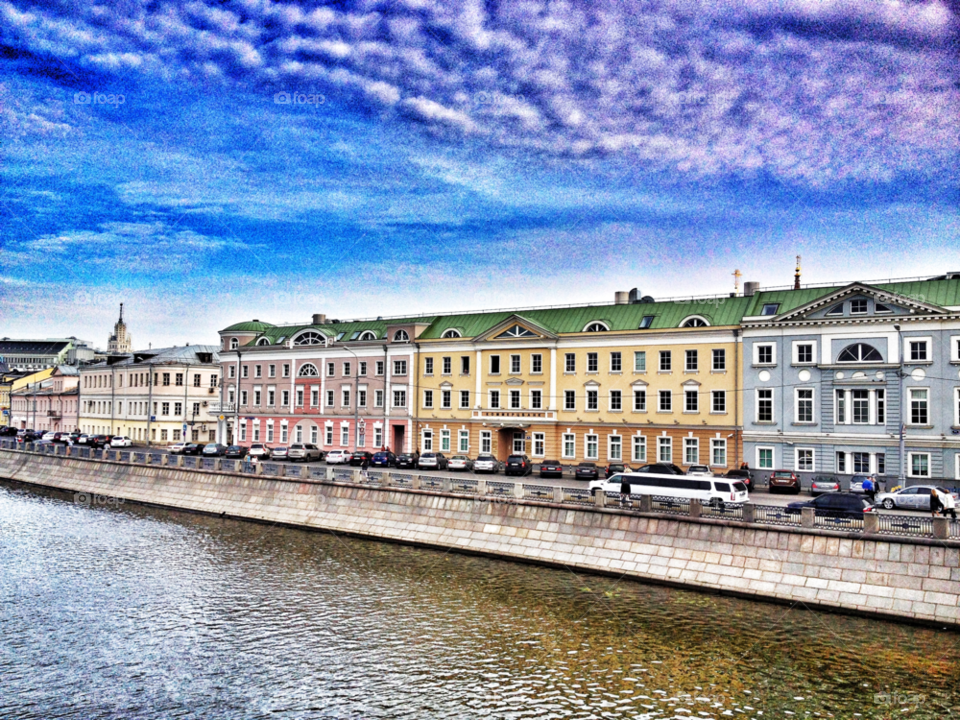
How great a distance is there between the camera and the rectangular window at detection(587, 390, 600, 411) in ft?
199

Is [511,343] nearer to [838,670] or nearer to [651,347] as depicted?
[651,347]

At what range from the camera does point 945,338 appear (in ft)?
153

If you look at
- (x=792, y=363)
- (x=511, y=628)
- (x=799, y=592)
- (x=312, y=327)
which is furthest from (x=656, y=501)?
(x=312, y=327)

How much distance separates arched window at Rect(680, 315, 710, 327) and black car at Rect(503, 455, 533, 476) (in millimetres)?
15074

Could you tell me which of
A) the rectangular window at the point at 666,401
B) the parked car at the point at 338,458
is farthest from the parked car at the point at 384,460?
the rectangular window at the point at 666,401

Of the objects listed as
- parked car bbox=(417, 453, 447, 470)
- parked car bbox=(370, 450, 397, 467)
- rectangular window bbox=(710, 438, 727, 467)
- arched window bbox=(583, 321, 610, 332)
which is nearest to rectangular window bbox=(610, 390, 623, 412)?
arched window bbox=(583, 321, 610, 332)

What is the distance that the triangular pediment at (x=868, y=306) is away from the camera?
1860 inches

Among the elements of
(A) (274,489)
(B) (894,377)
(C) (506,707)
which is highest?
(B) (894,377)

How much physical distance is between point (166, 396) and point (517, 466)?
5463cm

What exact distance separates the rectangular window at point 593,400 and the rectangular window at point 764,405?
12162mm

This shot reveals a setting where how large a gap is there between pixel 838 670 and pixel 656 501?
12352 millimetres

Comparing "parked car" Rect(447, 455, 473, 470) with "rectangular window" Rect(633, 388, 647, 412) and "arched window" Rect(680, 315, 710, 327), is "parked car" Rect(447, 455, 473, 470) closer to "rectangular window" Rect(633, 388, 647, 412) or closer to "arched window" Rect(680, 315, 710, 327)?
"rectangular window" Rect(633, 388, 647, 412)

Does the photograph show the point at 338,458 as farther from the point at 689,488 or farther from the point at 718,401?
the point at 689,488

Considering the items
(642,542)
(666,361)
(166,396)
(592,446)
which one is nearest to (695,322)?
(666,361)
